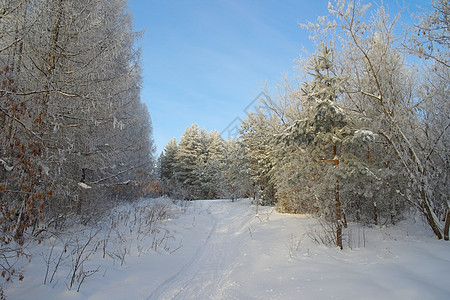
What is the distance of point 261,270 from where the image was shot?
18.1ft

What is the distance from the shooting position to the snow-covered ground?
3.88 m

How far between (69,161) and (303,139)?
6.65 metres

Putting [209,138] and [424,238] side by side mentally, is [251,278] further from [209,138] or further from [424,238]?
[209,138]

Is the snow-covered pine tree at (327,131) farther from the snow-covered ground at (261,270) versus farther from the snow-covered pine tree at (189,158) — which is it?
the snow-covered pine tree at (189,158)

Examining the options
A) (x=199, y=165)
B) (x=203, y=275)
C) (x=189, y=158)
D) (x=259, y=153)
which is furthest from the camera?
(x=189, y=158)

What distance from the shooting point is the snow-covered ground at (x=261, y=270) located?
388cm

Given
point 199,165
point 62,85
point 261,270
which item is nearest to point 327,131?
point 261,270

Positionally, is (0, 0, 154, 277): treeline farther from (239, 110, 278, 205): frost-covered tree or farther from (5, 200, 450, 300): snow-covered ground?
(239, 110, 278, 205): frost-covered tree

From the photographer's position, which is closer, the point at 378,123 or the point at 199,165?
the point at 378,123

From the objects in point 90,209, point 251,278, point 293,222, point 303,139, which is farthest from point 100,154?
point 293,222

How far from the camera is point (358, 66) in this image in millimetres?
7801

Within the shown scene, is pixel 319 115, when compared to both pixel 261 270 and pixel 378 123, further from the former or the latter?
pixel 261 270

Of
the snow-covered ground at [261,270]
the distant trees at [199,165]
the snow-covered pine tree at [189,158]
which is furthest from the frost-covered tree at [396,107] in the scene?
the snow-covered pine tree at [189,158]

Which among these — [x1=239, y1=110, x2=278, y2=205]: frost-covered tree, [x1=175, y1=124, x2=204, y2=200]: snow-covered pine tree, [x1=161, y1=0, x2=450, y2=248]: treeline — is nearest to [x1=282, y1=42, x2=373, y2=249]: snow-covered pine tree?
[x1=161, y1=0, x2=450, y2=248]: treeline
